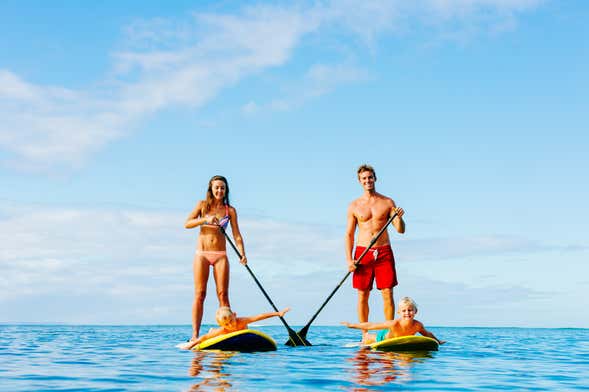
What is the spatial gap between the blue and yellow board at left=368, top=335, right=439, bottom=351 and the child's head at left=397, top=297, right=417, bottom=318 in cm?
34

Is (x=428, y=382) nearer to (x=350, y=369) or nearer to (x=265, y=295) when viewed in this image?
(x=350, y=369)

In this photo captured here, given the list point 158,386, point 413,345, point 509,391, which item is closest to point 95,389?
point 158,386

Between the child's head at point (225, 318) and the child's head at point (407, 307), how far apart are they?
2.57 meters

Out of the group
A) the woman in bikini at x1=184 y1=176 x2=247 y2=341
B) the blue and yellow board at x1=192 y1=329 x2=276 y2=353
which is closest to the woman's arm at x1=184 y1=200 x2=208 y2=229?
the woman in bikini at x1=184 y1=176 x2=247 y2=341

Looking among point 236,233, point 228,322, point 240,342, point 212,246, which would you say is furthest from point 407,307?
point 212,246

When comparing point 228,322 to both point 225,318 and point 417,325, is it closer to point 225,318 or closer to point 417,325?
point 225,318

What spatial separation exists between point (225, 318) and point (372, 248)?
9.47 ft

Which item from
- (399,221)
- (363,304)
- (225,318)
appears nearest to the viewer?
(225,318)

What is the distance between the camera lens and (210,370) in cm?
823

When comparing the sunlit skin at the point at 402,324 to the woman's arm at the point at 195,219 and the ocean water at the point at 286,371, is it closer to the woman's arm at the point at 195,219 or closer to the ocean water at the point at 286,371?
the ocean water at the point at 286,371

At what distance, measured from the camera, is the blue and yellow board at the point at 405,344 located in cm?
1076

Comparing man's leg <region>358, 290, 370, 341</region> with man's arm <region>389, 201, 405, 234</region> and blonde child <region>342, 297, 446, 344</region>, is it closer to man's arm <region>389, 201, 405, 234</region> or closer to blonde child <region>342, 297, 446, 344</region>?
blonde child <region>342, 297, 446, 344</region>

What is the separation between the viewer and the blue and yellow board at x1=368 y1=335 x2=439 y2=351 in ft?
35.3

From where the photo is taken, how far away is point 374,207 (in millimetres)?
12383
